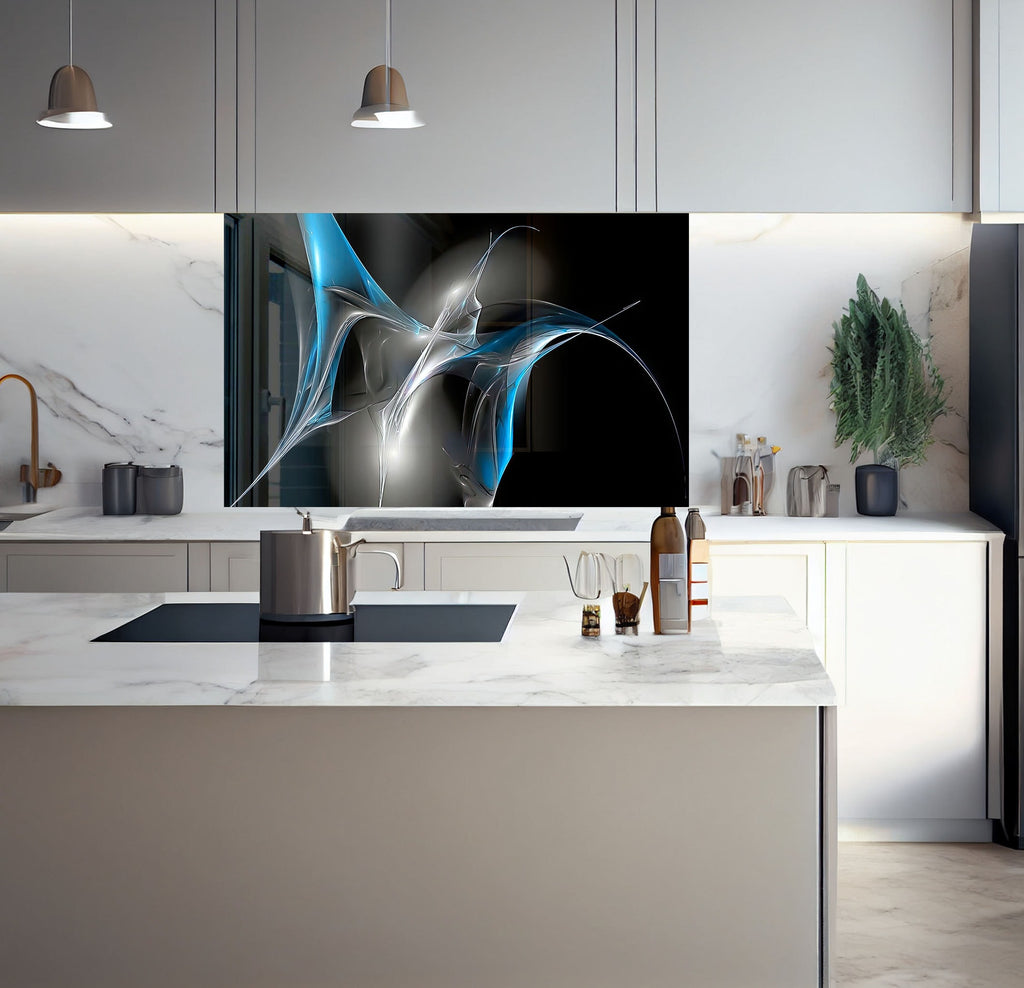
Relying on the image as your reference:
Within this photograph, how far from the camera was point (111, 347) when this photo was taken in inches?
167

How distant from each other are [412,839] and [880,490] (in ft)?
8.72

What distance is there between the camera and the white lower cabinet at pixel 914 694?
3.53 meters

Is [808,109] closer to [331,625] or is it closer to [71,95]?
[71,95]

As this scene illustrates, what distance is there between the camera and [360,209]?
3.82m

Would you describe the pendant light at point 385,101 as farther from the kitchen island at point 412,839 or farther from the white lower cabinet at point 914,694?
the white lower cabinet at point 914,694

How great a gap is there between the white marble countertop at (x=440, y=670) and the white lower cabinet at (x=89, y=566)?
135 cm

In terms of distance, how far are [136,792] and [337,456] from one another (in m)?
2.47

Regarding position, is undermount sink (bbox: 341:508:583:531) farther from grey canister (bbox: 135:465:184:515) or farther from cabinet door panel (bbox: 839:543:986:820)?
cabinet door panel (bbox: 839:543:986:820)

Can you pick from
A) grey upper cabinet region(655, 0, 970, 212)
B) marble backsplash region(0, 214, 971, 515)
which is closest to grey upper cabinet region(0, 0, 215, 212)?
marble backsplash region(0, 214, 971, 515)

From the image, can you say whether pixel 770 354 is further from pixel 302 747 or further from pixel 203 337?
pixel 302 747

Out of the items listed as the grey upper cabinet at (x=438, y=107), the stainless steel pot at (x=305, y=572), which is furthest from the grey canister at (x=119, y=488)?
the stainless steel pot at (x=305, y=572)

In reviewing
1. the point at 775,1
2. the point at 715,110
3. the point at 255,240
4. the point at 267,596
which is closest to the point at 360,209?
the point at 255,240

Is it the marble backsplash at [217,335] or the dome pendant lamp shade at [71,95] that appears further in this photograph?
the marble backsplash at [217,335]

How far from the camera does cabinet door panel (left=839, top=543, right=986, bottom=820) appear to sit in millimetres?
3531
